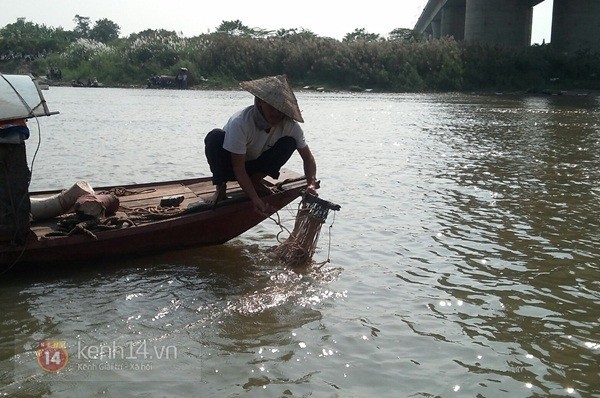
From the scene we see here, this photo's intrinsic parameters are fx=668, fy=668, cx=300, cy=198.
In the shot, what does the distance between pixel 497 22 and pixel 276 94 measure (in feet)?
111

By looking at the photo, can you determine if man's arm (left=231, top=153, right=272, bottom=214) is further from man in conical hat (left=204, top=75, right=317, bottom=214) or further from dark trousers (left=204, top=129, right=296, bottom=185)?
dark trousers (left=204, top=129, right=296, bottom=185)

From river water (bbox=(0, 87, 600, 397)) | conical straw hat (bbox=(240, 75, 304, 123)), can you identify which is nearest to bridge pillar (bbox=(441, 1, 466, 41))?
river water (bbox=(0, 87, 600, 397))

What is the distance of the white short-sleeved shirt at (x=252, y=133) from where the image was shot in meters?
4.83

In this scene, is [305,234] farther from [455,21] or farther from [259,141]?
[455,21]

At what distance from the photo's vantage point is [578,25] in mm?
34500

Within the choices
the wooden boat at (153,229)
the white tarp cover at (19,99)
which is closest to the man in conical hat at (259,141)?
the wooden boat at (153,229)

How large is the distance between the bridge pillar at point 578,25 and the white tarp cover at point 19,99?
3441 cm

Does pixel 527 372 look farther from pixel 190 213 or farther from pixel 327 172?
pixel 327 172

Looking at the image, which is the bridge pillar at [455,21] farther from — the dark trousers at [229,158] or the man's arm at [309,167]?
the dark trousers at [229,158]

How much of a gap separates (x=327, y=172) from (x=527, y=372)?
6.17 metres

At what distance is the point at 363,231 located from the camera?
6324 mm

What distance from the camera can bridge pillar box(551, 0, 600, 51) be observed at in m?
33.9

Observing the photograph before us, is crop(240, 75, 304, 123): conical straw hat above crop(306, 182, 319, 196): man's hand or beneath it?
above

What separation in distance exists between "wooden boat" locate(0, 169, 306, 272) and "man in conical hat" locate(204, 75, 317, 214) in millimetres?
146
